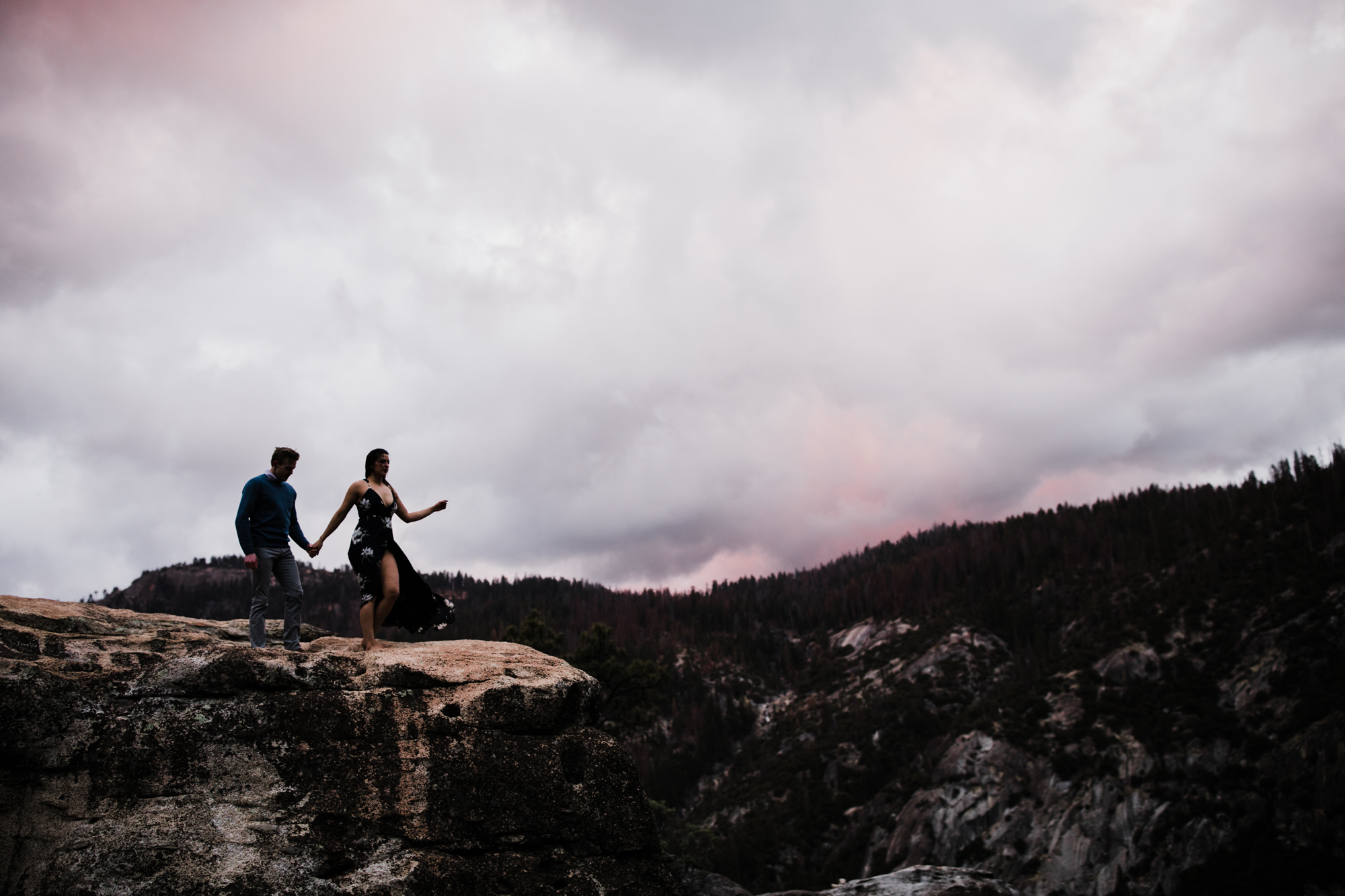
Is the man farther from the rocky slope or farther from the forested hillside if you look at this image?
the rocky slope

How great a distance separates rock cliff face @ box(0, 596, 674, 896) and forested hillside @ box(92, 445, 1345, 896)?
2565cm

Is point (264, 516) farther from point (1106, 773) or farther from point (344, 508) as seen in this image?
point (1106, 773)

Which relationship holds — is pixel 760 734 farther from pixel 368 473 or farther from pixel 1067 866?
pixel 368 473

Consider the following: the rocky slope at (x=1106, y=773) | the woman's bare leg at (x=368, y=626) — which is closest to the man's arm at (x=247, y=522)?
the woman's bare leg at (x=368, y=626)

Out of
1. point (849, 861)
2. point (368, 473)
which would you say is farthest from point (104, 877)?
point (849, 861)

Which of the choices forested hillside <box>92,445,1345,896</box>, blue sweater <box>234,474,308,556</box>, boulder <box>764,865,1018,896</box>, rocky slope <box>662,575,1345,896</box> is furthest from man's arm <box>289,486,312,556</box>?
rocky slope <box>662,575,1345,896</box>

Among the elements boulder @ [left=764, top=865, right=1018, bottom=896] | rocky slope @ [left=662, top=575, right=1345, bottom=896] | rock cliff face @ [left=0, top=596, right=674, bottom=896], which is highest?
rock cliff face @ [left=0, top=596, right=674, bottom=896]

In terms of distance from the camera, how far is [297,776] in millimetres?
9078

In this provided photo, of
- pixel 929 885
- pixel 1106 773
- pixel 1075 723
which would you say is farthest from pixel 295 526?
pixel 1075 723

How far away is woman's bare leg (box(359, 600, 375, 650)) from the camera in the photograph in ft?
36.7

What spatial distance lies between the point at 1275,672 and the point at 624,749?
98214mm

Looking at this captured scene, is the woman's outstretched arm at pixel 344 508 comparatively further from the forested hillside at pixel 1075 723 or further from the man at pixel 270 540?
the forested hillside at pixel 1075 723

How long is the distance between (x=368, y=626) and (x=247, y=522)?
2594 mm

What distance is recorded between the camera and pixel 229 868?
816cm
